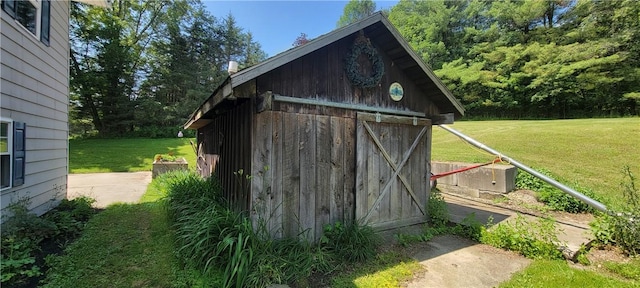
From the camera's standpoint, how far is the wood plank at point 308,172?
3.99 m

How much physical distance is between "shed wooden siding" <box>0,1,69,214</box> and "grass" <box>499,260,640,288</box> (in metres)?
7.23

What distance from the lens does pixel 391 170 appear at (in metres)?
4.96

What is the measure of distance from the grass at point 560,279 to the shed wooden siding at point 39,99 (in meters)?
7.23

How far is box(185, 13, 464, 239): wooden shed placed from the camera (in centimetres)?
369

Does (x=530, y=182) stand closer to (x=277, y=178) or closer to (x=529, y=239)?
(x=529, y=239)

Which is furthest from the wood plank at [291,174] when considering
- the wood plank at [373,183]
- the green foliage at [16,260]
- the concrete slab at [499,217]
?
the concrete slab at [499,217]

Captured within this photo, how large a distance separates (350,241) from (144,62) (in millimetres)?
28334

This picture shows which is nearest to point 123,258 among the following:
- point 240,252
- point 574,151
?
point 240,252

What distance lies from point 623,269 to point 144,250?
21.5 feet

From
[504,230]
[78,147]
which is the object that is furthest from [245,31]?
[504,230]

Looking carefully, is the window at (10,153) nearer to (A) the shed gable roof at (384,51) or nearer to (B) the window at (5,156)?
(B) the window at (5,156)

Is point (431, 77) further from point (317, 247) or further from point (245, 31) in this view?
point (245, 31)

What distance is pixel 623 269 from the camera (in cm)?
350

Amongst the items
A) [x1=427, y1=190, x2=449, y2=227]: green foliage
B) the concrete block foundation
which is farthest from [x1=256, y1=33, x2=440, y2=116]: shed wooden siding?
the concrete block foundation
